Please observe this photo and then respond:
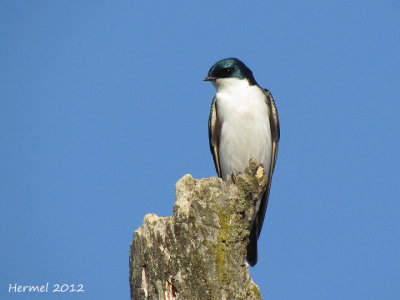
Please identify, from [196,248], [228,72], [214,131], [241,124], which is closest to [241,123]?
[241,124]

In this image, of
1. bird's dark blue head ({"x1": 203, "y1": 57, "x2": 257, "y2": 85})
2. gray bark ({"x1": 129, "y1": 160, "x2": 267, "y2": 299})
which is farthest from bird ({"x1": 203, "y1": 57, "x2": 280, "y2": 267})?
gray bark ({"x1": 129, "y1": 160, "x2": 267, "y2": 299})

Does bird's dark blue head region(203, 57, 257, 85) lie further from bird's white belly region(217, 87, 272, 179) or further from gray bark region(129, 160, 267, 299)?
gray bark region(129, 160, 267, 299)

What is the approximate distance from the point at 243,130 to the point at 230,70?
3.22 ft

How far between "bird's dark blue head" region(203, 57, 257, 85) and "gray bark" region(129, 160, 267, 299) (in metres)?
3.45

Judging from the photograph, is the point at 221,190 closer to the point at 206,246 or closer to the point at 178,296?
the point at 206,246

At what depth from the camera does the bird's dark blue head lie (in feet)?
30.0

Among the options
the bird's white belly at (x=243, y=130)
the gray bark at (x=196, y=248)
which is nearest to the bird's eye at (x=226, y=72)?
the bird's white belly at (x=243, y=130)

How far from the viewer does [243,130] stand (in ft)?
28.9

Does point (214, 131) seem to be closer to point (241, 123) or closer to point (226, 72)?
point (241, 123)

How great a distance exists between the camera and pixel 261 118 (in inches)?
348

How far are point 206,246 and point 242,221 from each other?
21.7 inches

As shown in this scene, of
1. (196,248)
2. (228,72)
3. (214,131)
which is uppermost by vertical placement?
(228,72)

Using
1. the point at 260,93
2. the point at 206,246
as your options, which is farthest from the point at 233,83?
the point at 206,246

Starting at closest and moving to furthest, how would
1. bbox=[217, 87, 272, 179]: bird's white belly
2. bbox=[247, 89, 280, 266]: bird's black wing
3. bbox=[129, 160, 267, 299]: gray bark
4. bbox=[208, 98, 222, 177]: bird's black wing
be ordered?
bbox=[129, 160, 267, 299]: gray bark < bbox=[217, 87, 272, 179]: bird's white belly < bbox=[247, 89, 280, 266]: bird's black wing < bbox=[208, 98, 222, 177]: bird's black wing
